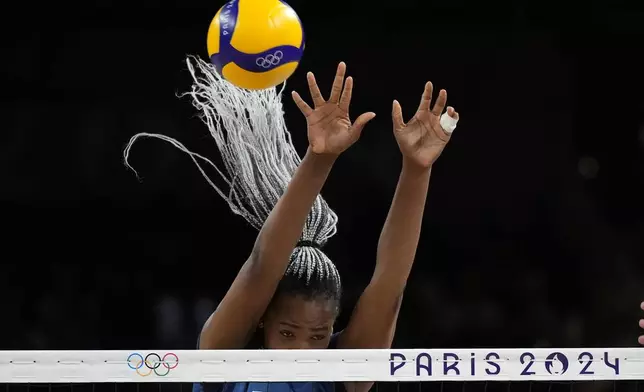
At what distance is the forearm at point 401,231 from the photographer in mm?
3795

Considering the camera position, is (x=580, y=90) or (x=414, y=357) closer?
(x=414, y=357)

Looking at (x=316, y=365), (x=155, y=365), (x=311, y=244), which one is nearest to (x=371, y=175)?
(x=311, y=244)

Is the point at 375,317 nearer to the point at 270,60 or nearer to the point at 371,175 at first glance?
the point at 270,60

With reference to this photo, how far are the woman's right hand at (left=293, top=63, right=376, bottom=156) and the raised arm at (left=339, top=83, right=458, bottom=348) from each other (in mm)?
184

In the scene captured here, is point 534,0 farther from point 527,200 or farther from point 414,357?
point 414,357

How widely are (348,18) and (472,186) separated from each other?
1.35 metres

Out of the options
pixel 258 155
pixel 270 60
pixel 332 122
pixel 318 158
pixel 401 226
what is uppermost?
pixel 270 60

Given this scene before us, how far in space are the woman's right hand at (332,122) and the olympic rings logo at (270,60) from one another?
0.39 metres

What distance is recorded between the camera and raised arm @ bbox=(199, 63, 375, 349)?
358cm

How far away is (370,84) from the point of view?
6.76 metres

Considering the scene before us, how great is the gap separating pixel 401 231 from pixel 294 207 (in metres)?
0.46

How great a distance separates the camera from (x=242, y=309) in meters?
3.78

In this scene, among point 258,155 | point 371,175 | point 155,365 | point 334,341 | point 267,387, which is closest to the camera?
point 155,365

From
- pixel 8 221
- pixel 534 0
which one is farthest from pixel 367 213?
pixel 8 221
